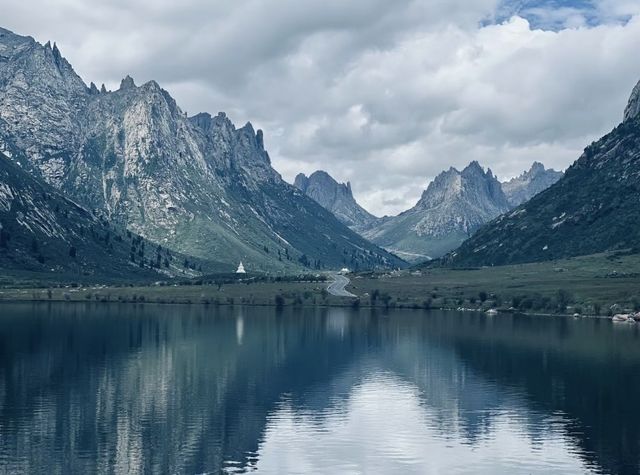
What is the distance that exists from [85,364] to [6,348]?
2786cm

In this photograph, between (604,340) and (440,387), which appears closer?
(440,387)

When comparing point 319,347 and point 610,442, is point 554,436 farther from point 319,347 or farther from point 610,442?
point 319,347

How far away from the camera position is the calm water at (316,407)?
273 ft

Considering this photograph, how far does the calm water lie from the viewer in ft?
273

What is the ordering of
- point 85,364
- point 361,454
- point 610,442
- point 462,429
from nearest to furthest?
point 361,454 < point 610,442 < point 462,429 < point 85,364

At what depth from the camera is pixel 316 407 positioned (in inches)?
4464

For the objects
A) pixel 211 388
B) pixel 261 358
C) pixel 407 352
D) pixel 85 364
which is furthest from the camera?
pixel 407 352

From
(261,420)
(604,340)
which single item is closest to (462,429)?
(261,420)

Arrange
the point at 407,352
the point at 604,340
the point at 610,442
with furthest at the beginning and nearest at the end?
1. the point at 604,340
2. the point at 407,352
3. the point at 610,442

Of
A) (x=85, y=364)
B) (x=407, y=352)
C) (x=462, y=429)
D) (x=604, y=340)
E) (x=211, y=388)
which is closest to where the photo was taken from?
(x=462, y=429)

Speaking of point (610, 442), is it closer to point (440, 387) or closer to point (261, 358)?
point (440, 387)

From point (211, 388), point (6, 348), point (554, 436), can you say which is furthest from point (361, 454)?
point (6, 348)

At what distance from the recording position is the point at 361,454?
86.7 meters

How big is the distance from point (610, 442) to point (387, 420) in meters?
28.0
